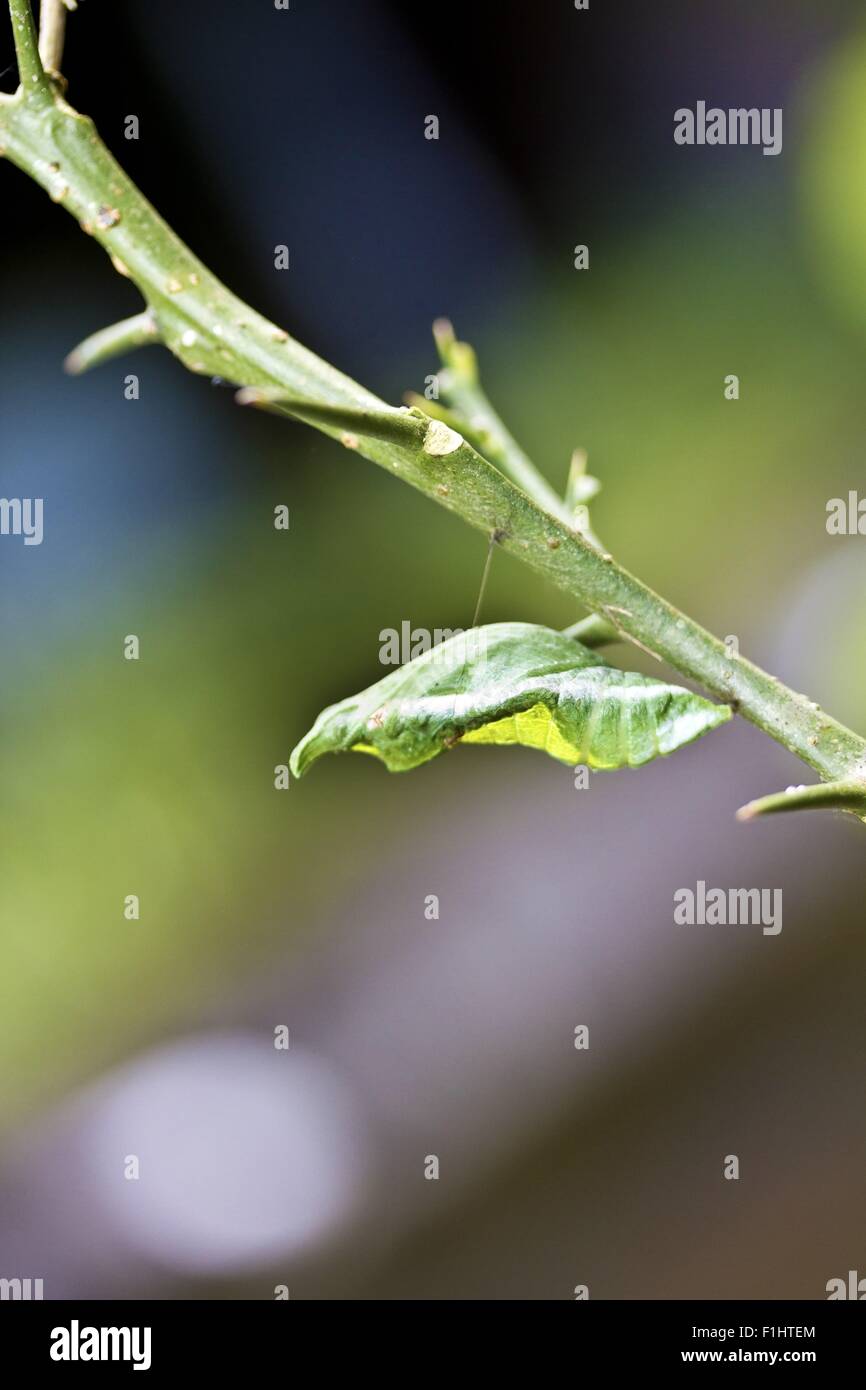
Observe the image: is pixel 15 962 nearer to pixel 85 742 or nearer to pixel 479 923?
pixel 85 742

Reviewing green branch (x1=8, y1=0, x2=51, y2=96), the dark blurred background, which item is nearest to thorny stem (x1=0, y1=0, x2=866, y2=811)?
green branch (x1=8, y1=0, x2=51, y2=96)

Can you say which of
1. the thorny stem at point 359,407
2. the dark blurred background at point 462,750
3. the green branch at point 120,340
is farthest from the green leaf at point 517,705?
the dark blurred background at point 462,750

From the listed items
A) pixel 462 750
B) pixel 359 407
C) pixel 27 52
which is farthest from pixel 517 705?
pixel 462 750

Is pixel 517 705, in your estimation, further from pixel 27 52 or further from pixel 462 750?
pixel 462 750

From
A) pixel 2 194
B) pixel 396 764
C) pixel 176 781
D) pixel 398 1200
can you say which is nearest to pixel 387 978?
pixel 398 1200

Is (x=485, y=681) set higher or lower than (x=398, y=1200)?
higher

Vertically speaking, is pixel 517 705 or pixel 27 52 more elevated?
pixel 27 52

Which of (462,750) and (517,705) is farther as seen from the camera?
(462,750)
